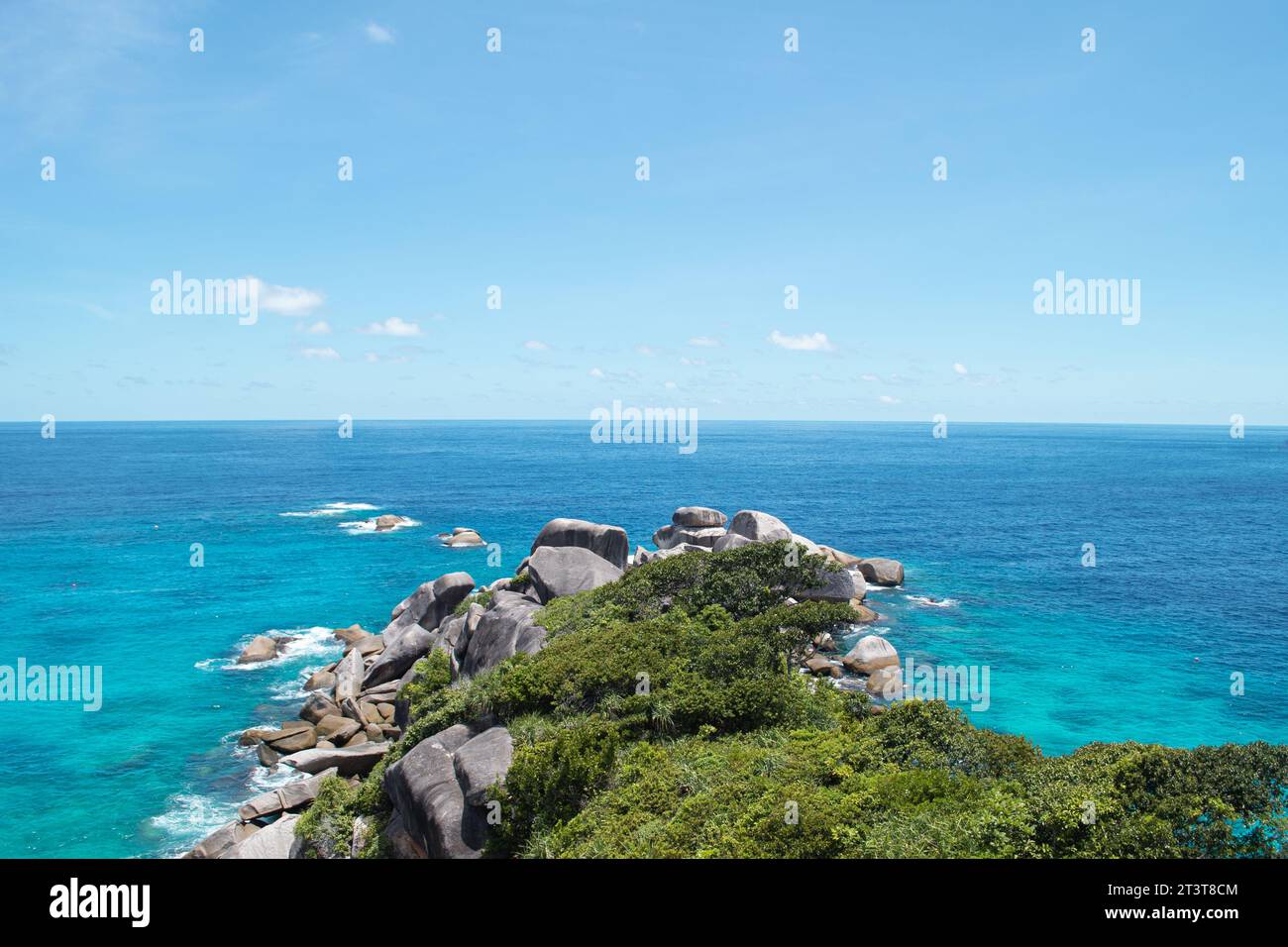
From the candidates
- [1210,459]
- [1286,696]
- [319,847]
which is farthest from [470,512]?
[1210,459]

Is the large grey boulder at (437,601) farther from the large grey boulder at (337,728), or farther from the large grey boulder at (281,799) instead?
the large grey boulder at (281,799)

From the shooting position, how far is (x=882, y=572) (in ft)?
187

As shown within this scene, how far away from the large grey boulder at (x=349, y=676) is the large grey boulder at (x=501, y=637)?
28.3ft

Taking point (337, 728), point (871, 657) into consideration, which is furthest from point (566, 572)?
point (871, 657)

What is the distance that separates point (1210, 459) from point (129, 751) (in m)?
221

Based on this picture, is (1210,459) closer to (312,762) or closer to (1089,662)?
(1089,662)

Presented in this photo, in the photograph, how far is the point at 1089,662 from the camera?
137 ft

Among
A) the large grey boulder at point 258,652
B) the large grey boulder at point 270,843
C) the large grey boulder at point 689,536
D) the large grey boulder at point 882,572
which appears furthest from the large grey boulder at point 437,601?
the large grey boulder at point 882,572

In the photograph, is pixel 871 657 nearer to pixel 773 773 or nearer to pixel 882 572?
pixel 882 572

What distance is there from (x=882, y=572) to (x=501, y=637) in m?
35.4

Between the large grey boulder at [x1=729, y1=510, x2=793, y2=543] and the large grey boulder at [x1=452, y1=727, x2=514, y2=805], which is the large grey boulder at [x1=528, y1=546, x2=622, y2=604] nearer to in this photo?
the large grey boulder at [x1=452, y1=727, x2=514, y2=805]

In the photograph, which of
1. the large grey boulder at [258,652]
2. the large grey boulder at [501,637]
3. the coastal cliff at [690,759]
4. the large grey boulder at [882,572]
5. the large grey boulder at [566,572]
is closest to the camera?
the coastal cliff at [690,759]

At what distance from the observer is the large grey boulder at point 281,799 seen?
27000 millimetres
